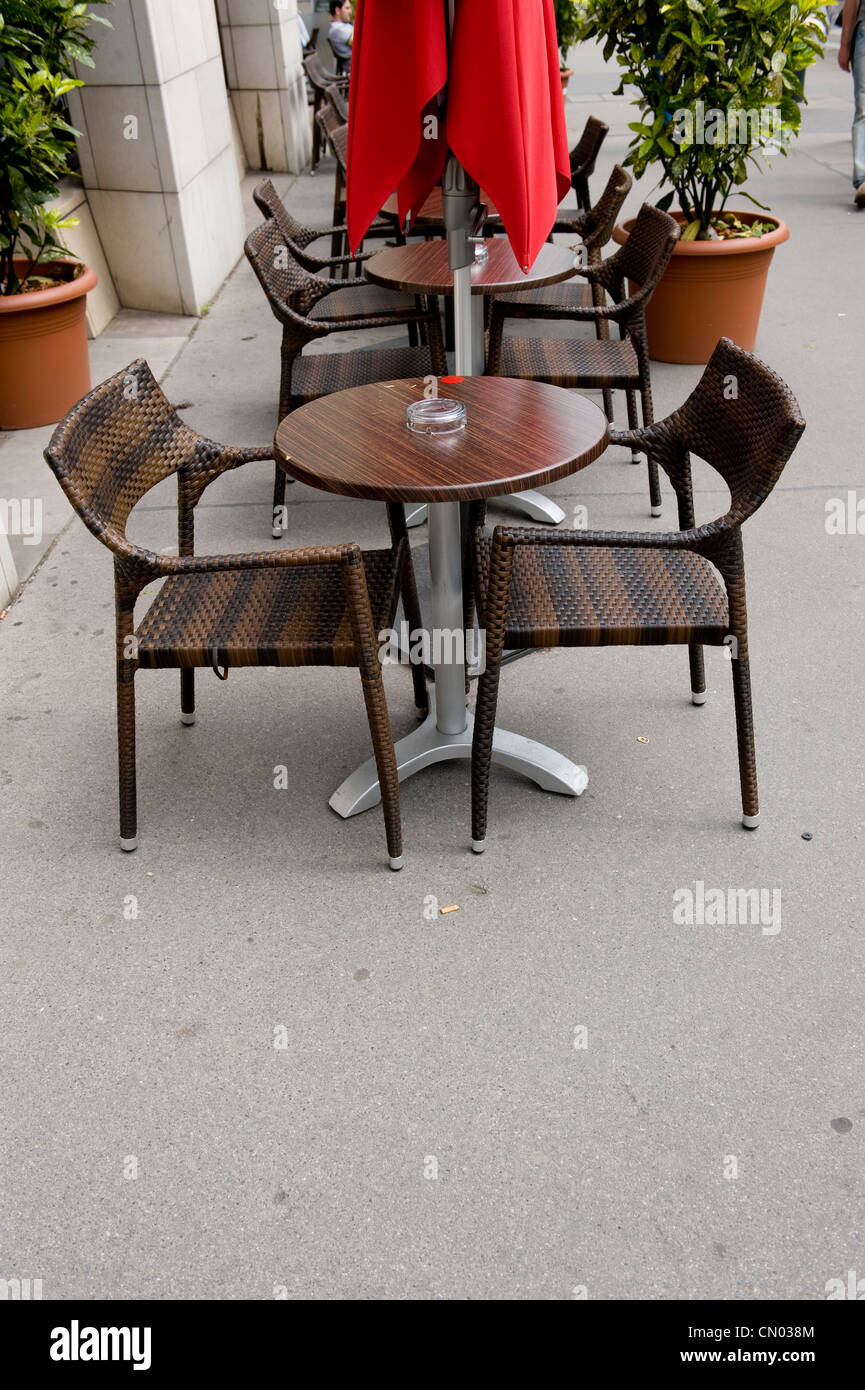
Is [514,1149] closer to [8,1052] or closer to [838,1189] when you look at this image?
[838,1189]

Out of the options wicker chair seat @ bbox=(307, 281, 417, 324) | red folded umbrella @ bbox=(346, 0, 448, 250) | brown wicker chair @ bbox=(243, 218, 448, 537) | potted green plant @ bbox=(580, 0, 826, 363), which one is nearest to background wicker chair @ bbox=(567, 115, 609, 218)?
potted green plant @ bbox=(580, 0, 826, 363)

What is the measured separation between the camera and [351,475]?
2.58m

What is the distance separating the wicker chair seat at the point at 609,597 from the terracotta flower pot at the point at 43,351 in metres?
3.40

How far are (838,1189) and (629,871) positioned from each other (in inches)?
36.0

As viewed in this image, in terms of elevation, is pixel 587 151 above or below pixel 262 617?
above

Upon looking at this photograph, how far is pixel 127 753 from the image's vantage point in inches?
114

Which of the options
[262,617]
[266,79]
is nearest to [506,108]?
[262,617]

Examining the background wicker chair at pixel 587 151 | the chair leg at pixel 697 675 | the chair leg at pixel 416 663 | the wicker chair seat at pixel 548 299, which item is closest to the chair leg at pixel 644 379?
the wicker chair seat at pixel 548 299

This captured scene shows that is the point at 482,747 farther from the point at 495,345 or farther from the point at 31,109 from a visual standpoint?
the point at 31,109

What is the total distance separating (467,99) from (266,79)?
973cm

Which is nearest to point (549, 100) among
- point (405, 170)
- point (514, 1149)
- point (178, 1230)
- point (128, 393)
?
point (405, 170)

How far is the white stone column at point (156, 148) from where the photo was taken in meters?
6.48
